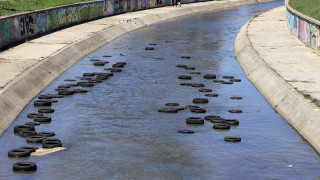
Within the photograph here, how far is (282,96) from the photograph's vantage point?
84.2 ft

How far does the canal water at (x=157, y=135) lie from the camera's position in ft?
58.3

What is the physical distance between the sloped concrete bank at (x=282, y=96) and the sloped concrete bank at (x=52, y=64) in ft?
30.8

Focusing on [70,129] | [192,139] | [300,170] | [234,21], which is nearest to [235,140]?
[192,139]

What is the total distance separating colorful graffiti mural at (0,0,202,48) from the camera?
124ft

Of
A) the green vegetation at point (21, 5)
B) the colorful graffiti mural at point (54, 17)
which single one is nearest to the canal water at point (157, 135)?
the colorful graffiti mural at point (54, 17)

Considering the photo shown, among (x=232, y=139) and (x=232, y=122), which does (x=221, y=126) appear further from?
(x=232, y=139)

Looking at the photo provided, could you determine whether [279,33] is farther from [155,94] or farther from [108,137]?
[108,137]

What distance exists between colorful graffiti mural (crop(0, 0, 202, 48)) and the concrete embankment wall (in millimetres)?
339

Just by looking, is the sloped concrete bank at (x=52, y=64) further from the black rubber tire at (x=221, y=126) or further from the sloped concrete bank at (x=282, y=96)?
the sloped concrete bank at (x=282, y=96)

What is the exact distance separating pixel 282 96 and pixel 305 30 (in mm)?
15310

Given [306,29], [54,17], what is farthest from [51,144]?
[54,17]

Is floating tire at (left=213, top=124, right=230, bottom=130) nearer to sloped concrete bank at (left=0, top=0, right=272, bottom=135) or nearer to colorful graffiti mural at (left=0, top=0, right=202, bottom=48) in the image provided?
sloped concrete bank at (left=0, top=0, right=272, bottom=135)

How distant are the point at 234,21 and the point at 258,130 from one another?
4329cm

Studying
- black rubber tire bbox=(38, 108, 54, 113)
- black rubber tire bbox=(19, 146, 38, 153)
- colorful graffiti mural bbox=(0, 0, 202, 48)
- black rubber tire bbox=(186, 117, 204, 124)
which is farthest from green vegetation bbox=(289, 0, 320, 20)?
black rubber tire bbox=(19, 146, 38, 153)
